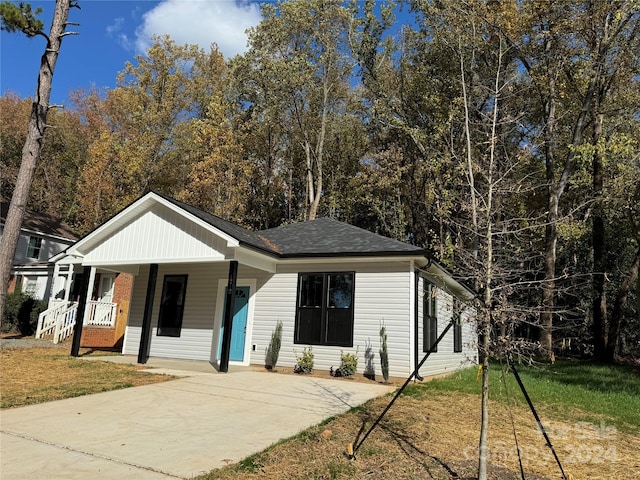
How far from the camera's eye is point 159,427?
515 cm

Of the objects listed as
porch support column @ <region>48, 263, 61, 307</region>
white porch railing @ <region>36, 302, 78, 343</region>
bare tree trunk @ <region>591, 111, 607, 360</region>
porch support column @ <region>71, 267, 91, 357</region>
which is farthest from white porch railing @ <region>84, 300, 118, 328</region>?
bare tree trunk @ <region>591, 111, 607, 360</region>

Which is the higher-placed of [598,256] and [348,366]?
[598,256]

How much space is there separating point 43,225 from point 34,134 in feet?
70.2

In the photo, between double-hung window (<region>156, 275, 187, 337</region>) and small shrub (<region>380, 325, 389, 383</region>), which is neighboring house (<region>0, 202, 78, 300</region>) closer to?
double-hung window (<region>156, 275, 187, 337</region>)

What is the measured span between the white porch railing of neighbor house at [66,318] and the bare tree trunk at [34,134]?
7.37m

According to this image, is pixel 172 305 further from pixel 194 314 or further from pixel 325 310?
pixel 325 310

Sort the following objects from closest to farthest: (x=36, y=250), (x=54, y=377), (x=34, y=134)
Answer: (x=34, y=134) → (x=54, y=377) → (x=36, y=250)

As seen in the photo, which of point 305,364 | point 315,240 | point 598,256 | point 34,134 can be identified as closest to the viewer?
point 34,134

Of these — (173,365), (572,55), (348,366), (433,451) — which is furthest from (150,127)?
(433,451)

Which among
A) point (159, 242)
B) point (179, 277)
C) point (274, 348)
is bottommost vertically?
point (274, 348)

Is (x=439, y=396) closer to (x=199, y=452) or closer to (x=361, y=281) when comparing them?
(x=361, y=281)

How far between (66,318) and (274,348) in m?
9.80

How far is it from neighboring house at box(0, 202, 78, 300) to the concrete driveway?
17.0m

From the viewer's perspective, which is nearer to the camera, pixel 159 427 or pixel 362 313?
pixel 159 427
